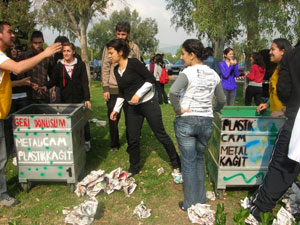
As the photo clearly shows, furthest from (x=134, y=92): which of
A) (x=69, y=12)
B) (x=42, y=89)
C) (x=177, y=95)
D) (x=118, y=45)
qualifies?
(x=69, y=12)

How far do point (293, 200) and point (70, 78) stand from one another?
3583mm

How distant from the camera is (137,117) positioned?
4117 millimetres

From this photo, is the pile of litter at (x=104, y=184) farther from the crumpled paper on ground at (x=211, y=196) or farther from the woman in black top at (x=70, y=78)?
the woman in black top at (x=70, y=78)

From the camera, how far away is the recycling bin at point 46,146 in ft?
11.6

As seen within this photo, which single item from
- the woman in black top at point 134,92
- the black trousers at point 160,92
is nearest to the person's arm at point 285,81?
the woman in black top at point 134,92

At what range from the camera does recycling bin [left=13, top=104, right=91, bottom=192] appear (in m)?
3.55

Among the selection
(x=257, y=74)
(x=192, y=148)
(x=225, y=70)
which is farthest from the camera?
(x=257, y=74)

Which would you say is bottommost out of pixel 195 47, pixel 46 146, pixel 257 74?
pixel 46 146

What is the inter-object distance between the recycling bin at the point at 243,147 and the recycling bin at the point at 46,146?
72.9 inches

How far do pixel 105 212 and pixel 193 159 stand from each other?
4.08 feet

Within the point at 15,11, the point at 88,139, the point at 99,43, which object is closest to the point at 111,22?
the point at 99,43

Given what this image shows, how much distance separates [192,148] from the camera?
3.07 metres

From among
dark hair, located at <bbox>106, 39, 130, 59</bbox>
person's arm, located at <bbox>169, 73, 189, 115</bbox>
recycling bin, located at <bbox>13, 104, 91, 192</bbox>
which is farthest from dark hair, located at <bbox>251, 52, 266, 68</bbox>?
recycling bin, located at <bbox>13, 104, 91, 192</bbox>

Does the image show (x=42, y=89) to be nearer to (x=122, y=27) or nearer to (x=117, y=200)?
(x=122, y=27)
